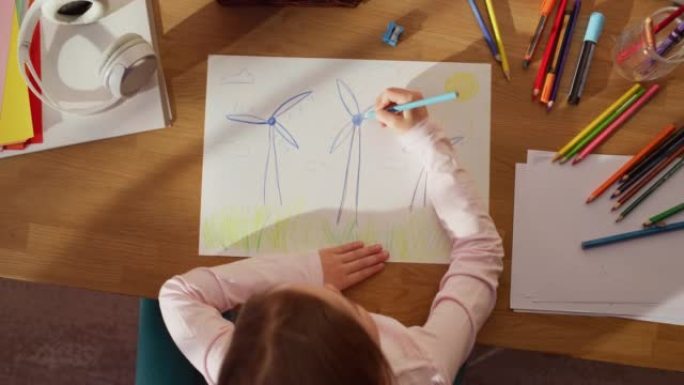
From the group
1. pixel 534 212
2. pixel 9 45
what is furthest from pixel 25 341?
pixel 534 212

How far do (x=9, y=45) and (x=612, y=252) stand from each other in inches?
34.9

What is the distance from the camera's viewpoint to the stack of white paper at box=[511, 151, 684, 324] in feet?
2.71

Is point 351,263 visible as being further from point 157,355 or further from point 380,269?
point 157,355

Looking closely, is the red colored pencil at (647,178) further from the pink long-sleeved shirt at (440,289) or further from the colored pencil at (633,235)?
the pink long-sleeved shirt at (440,289)

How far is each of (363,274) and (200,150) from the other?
285 millimetres

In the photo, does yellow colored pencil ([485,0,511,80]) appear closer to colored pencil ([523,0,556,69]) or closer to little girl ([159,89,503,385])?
colored pencil ([523,0,556,69])

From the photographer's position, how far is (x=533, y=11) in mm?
871

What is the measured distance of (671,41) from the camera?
801mm

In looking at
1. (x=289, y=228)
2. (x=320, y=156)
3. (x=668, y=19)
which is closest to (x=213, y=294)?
(x=289, y=228)

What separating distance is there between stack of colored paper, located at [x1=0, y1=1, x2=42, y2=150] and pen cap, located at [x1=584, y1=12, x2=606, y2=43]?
769mm

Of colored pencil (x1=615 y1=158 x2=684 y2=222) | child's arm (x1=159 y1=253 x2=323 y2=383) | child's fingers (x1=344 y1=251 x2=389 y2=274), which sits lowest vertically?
child's arm (x1=159 y1=253 x2=323 y2=383)

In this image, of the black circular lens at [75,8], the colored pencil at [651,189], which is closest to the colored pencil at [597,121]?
the colored pencil at [651,189]

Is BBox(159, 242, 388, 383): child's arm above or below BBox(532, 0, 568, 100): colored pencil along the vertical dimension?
below

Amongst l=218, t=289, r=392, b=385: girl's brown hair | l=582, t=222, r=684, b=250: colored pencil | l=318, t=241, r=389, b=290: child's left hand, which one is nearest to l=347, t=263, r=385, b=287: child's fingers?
l=318, t=241, r=389, b=290: child's left hand
